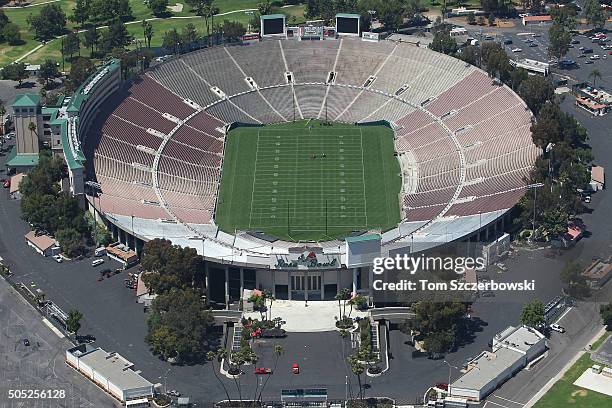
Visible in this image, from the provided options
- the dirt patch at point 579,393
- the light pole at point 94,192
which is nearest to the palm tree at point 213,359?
the light pole at point 94,192

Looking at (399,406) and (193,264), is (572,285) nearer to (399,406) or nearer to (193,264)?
(399,406)

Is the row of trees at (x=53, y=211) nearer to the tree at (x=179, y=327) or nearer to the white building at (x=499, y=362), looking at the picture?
the tree at (x=179, y=327)

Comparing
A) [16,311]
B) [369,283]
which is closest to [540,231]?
[369,283]

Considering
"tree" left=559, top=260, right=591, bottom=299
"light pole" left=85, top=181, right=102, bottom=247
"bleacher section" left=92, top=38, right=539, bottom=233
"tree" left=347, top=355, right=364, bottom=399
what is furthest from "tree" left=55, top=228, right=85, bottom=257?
"tree" left=559, top=260, right=591, bottom=299

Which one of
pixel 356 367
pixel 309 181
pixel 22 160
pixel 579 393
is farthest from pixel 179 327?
pixel 22 160

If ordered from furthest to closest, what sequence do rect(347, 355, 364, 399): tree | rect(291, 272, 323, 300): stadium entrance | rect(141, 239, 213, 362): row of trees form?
rect(291, 272, 323, 300): stadium entrance → rect(141, 239, 213, 362): row of trees → rect(347, 355, 364, 399): tree

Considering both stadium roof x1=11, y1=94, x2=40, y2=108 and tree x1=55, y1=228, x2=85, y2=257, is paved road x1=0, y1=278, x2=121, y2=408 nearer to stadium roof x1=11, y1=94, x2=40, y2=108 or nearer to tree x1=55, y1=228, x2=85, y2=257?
tree x1=55, y1=228, x2=85, y2=257
